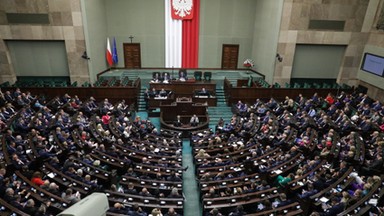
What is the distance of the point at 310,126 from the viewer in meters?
13.0

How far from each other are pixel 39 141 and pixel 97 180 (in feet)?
10.3

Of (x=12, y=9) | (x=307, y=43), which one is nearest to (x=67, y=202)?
(x=12, y=9)

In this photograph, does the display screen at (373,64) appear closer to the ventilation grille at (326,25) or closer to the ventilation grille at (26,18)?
the ventilation grille at (326,25)

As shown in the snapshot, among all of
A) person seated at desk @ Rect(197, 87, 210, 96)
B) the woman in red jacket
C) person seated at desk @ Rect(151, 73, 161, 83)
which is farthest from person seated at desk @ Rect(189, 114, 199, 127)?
the woman in red jacket

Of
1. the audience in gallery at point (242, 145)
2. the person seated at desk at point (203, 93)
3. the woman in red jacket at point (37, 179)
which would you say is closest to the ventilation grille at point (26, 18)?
the audience in gallery at point (242, 145)

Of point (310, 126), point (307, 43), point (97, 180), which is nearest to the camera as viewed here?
point (97, 180)

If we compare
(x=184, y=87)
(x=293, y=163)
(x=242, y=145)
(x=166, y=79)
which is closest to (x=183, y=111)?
(x=184, y=87)

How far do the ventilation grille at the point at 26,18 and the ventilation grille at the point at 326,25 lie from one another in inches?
706

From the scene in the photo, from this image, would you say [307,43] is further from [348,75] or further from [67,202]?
[67,202]

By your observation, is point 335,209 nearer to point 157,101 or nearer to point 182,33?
point 157,101

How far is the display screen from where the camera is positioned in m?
16.9

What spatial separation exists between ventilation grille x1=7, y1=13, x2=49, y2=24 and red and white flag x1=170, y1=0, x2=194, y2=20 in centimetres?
893

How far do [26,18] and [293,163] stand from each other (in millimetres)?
18563

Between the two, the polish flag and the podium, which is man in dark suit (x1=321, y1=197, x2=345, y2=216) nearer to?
the podium
